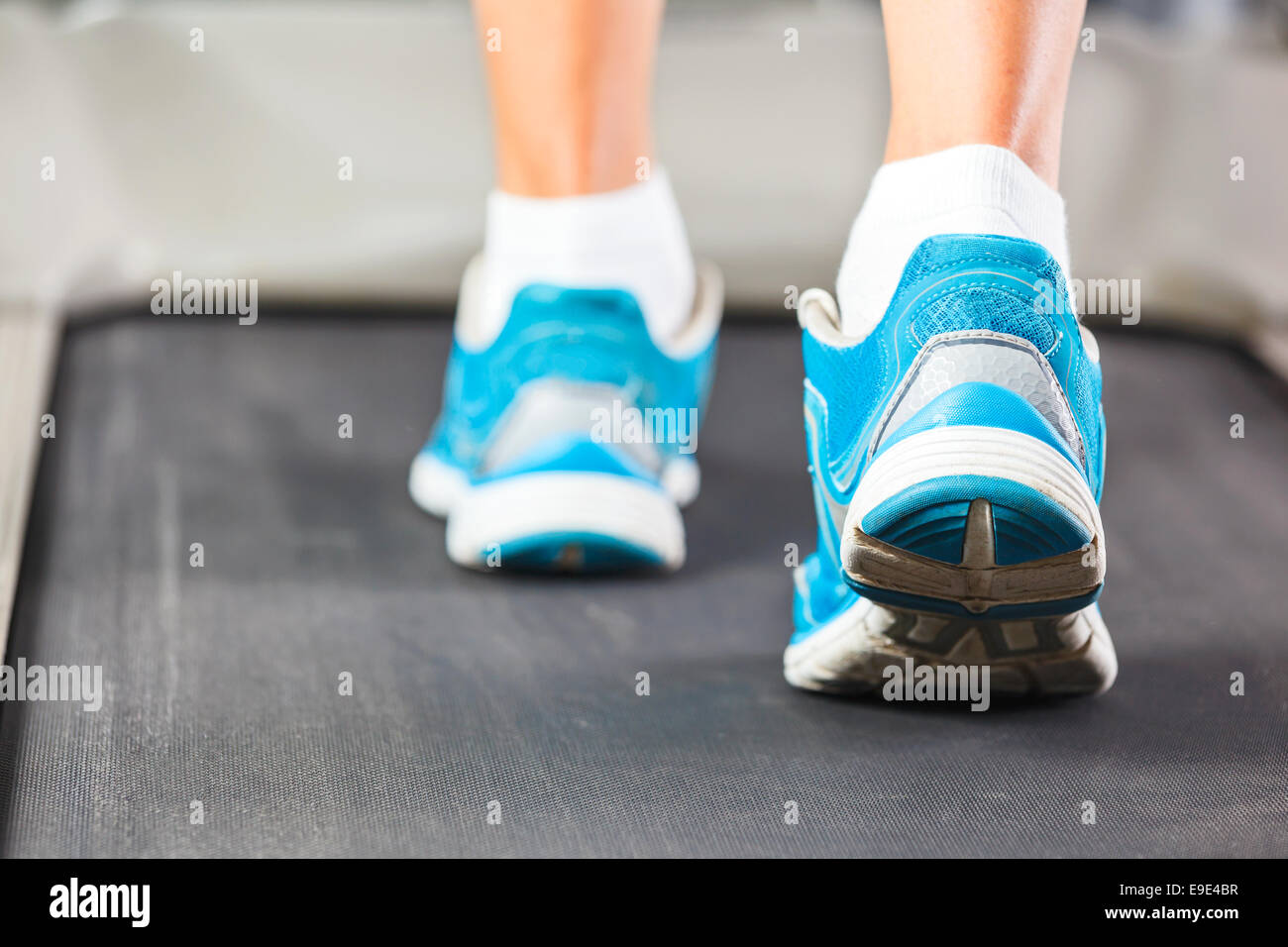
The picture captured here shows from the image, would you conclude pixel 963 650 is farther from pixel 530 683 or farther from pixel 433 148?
pixel 433 148

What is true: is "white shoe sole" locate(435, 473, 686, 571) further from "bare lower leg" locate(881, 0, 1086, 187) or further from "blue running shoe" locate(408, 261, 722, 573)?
"bare lower leg" locate(881, 0, 1086, 187)

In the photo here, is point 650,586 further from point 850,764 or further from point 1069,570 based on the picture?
point 1069,570

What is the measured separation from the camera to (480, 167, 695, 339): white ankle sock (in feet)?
3.35

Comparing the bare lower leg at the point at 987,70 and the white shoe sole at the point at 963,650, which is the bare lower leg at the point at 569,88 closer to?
the bare lower leg at the point at 987,70

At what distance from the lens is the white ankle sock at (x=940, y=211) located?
2.26 feet

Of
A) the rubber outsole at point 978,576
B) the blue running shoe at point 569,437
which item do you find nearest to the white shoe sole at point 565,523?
the blue running shoe at point 569,437

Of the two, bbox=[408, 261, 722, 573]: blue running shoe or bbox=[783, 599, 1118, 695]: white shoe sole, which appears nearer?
bbox=[783, 599, 1118, 695]: white shoe sole

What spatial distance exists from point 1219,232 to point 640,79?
39.2 inches

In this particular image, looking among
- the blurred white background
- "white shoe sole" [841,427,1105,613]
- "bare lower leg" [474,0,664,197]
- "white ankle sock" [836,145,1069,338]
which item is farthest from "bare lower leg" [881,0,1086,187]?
the blurred white background

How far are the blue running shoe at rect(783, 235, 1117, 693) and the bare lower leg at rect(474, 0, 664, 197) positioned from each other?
1.06 ft

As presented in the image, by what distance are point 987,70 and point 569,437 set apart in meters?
0.40

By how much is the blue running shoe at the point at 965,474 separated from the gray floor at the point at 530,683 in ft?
0.20

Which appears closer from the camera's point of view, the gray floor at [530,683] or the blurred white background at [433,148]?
the gray floor at [530,683]
